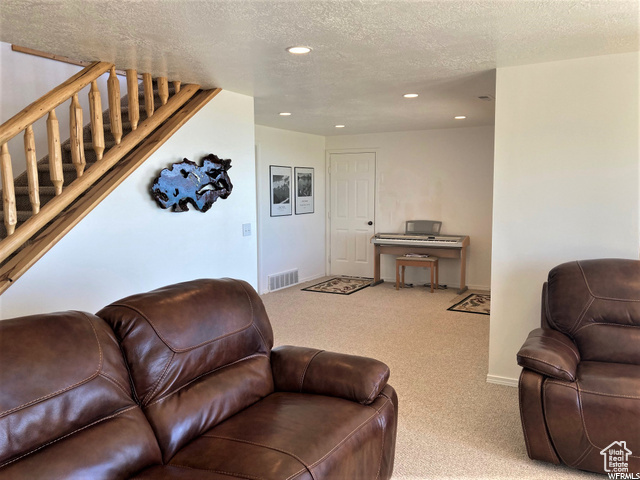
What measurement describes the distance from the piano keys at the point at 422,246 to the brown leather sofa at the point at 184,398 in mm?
4664

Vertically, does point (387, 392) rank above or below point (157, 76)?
below

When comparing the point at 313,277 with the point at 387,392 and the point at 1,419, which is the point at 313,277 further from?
the point at 1,419

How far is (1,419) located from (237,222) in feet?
10.2

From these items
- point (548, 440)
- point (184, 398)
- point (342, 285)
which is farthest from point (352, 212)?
point (184, 398)

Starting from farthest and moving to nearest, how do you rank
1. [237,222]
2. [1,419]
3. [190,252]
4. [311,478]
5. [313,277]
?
[313,277], [237,222], [190,252], [311,478], [1,419]

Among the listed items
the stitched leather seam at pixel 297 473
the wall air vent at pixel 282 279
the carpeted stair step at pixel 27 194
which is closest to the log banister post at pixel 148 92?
the carpeted stair step at pixel 27 194

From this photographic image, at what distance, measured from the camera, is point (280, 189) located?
704cm

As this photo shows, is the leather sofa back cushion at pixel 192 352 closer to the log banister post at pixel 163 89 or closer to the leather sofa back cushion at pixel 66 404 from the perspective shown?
the leather sofa back cushion at pixel 66 404

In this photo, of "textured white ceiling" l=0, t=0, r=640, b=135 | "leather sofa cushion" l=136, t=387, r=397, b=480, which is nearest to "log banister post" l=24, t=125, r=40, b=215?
"textured white ceiling" l=0, t=0, r=640, b=135

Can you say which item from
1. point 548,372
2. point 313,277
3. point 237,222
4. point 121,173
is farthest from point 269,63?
point 313,277

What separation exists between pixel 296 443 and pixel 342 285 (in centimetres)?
550

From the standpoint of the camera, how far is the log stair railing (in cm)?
280

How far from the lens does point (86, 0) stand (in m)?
2.24

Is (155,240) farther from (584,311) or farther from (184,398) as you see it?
(584,311)
